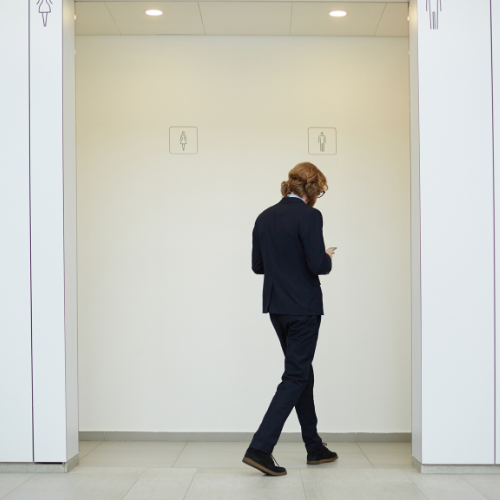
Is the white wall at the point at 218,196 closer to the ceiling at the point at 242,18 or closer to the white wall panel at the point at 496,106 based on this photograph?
the ceiling at the point at 242,18

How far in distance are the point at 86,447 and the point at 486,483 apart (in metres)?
2.37

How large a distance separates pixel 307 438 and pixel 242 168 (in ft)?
5.98

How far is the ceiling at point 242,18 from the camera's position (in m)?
3.64

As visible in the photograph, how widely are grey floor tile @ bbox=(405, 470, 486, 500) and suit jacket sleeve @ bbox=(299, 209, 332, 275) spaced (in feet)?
3.54

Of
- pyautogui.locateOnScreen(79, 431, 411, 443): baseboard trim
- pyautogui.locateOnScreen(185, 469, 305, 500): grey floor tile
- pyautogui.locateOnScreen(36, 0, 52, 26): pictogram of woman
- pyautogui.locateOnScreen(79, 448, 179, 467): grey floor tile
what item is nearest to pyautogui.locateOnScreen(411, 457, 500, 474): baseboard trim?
pyautogui.locateOnScreen(185, 469, 305, 500): grey floor tile

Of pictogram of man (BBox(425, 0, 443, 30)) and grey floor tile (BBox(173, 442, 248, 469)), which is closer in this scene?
pictogram of man (BBox(425, 0, 443, 30))

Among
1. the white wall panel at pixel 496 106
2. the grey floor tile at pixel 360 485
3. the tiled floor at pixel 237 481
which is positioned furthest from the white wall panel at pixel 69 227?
the white wall panel at pixel 496 106

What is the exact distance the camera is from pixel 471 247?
3.04 meters

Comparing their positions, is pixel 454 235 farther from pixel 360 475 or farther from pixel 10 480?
pixel 10 480

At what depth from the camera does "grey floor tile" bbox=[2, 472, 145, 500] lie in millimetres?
2650

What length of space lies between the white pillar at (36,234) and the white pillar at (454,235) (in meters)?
1.78

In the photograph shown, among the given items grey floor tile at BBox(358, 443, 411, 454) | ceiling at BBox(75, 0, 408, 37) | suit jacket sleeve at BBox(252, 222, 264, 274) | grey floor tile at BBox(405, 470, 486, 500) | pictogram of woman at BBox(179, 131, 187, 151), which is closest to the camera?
grey floor tile at BBox(405, 470, 486, 500)

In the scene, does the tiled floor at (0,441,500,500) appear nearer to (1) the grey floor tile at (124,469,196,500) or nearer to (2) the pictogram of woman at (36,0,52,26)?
(1) the grey floor tile at (124,469,196,500)

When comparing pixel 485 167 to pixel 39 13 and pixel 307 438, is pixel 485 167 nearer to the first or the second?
pixel 307 438
